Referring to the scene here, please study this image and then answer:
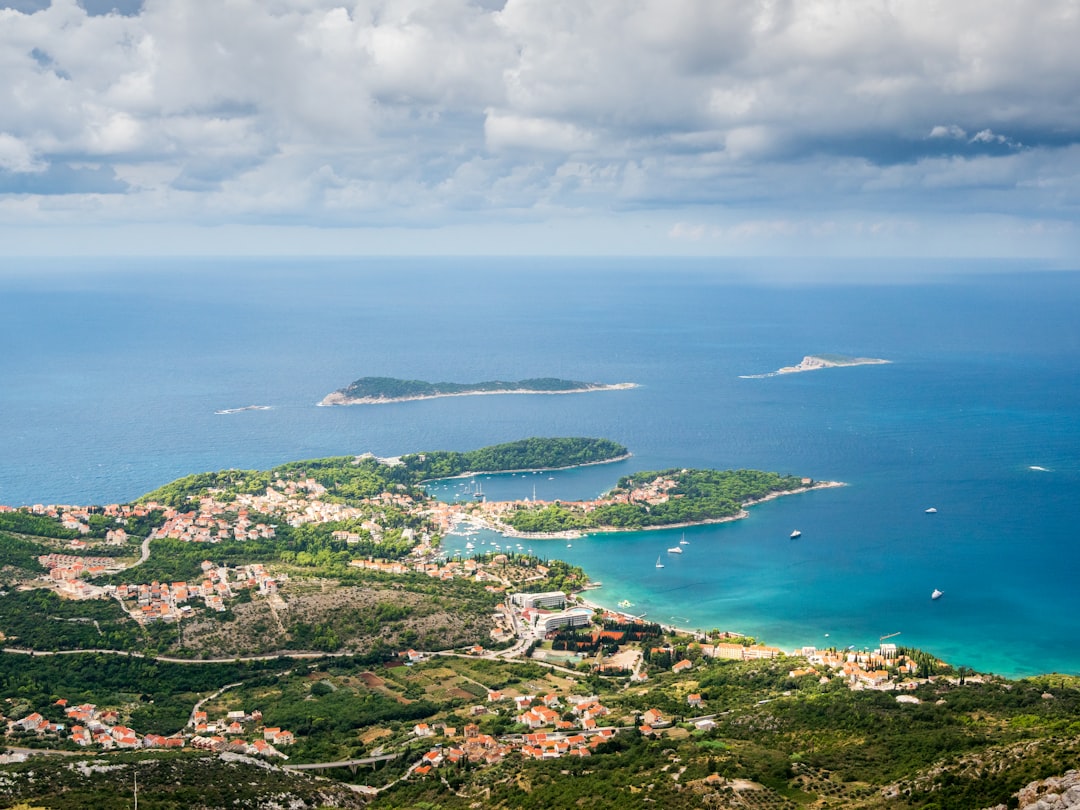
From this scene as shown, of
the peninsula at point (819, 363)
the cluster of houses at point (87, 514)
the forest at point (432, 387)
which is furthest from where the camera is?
the peninsula at point (819, 363)

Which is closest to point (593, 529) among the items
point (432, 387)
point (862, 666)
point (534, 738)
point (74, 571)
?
point (862, 666)

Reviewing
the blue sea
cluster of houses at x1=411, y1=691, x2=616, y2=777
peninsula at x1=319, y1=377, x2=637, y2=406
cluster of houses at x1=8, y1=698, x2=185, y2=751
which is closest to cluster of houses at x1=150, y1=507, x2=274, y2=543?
the blue sea

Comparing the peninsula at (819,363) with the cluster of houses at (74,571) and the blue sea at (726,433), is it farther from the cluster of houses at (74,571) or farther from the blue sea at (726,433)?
the cluster of houses at (74,571)

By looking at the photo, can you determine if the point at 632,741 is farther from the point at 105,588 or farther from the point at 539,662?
the point at 105,588

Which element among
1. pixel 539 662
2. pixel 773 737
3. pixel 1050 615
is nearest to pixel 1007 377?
pixel 1050 615

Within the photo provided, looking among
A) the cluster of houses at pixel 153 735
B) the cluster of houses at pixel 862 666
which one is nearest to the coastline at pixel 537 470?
the cluster of houses at pixel 862 666

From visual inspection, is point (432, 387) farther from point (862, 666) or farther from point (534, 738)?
point (534, 738)
